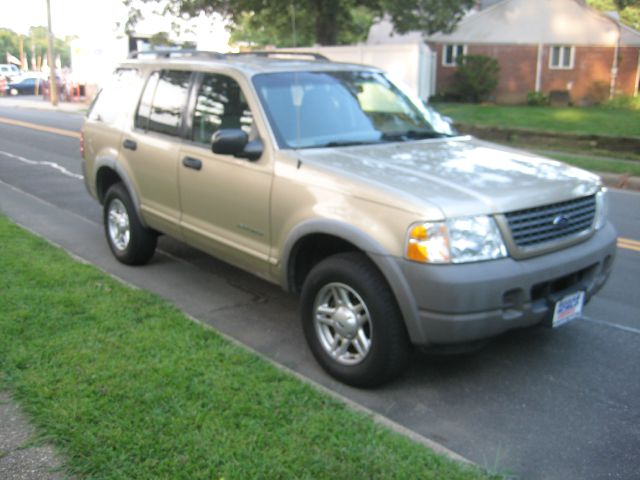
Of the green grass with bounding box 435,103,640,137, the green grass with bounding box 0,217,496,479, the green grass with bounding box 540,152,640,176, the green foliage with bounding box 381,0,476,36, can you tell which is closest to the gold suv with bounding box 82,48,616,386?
the green grass with bounding box 0,217,496,479

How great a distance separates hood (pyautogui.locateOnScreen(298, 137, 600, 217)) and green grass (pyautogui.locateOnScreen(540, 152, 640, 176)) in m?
8.75

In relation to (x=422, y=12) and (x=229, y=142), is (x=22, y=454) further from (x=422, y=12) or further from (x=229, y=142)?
(x=422, y=12)

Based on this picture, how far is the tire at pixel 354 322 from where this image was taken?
3.75m

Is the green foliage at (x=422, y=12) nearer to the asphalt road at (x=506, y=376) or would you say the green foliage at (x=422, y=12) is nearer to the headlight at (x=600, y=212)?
the asphalt road at (x=506, y=376)

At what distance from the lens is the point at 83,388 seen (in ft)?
12.0

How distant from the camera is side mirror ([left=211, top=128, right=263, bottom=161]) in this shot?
445cm

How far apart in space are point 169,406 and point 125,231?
10.5 feet

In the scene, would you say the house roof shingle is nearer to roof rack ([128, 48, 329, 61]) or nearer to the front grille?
roof rack ([128, 48, 329, 61])

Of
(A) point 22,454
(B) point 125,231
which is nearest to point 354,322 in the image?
(A) point 22,454

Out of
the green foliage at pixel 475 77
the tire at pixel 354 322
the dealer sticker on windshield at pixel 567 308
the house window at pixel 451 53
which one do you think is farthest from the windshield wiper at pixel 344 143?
the house window at pixel 451 53

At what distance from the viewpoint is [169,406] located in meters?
3.50

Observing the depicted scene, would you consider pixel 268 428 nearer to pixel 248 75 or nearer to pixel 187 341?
pixel 187 341

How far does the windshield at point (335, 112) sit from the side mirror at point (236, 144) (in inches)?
6.8

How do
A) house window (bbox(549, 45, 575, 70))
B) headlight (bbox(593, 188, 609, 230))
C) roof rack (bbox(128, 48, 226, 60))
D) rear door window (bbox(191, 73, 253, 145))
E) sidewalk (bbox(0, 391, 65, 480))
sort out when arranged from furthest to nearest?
house window (bbox(549, 45, 575, 70)) → roof rack (bbox(128, 48, 226, 60)) → rear door window (bbox(191, 73, 253, 145)) → headlight (bbox(593, 188, 609, 230)) → sidewalk (bbox(0, 391, 65, 480))
